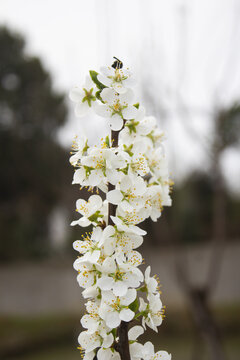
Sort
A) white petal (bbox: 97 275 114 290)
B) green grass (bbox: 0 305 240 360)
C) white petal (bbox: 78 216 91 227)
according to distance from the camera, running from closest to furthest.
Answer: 1. white petal (bbox: 97 275 114 290)
2. white petal (bbox: 78 216 91 227)
3. green grass (bbox: 0 305 240 360)

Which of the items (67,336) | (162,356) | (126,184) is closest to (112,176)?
(126,184)

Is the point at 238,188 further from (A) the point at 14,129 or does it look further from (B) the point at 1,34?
(B) the point at 1,34

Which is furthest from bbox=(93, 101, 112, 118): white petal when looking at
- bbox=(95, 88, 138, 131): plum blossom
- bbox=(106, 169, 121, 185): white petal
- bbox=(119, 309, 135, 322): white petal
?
bbox=(119, 309, 135, 322): white petal

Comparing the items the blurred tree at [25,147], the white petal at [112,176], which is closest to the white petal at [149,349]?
the white petal at [112,176]

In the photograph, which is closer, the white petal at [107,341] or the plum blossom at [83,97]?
the white petal at [107,341]

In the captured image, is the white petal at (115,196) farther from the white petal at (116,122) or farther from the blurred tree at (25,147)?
the blurred tree at (25,147)

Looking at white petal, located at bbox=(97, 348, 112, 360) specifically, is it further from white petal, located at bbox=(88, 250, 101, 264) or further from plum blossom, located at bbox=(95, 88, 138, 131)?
plum blossom, located at bbox=(95, 88, 138, 131)

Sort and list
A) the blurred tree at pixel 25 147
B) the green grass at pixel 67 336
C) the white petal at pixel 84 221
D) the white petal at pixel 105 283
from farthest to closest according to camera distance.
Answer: the blurred tree at pixel 25 147 < the green grass at pixel 67 336 < the white petal at pixel 84 221 < the white petal at pixel 105 283
